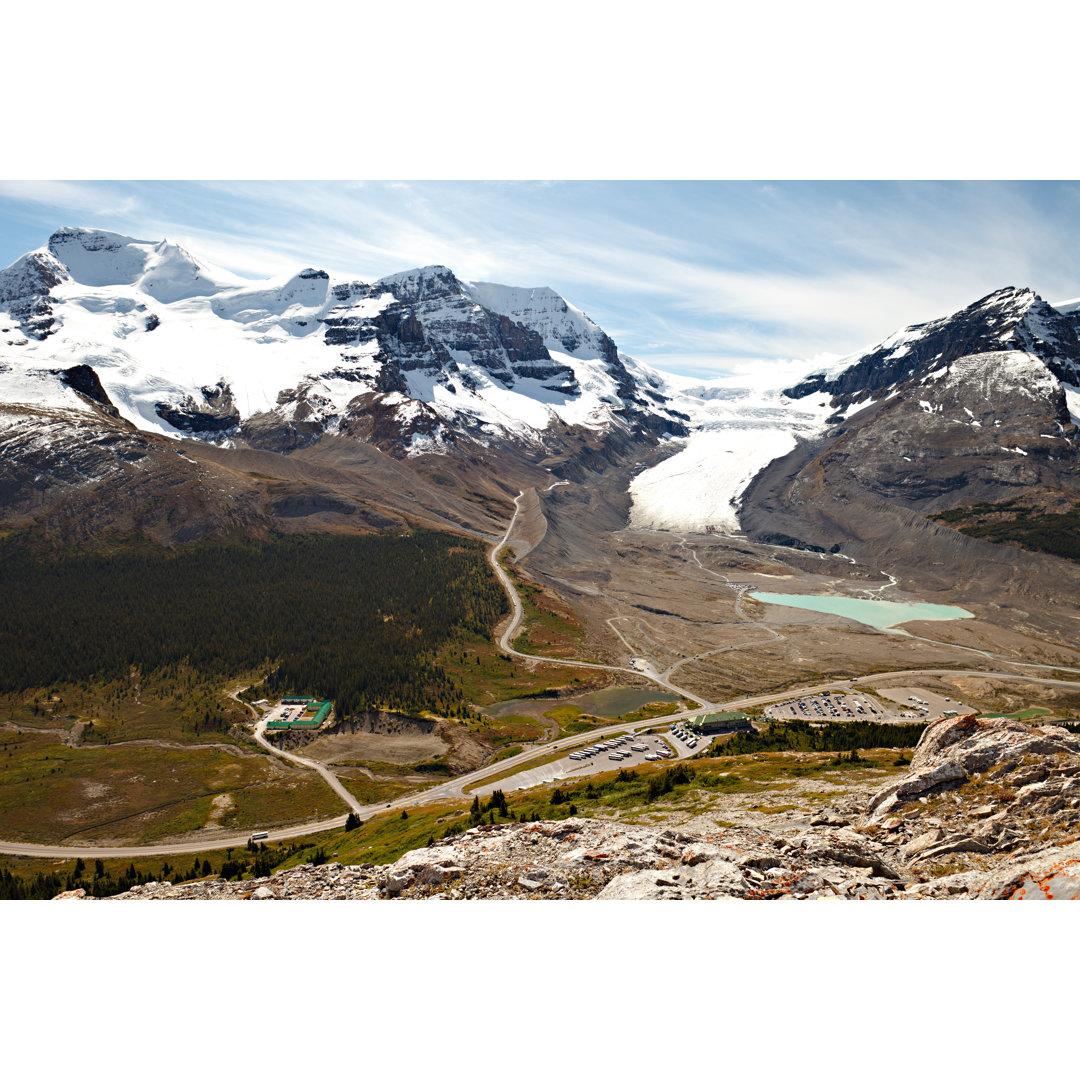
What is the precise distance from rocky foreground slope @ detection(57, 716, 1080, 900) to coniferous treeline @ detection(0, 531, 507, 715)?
65973mm

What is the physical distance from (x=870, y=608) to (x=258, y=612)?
426ft

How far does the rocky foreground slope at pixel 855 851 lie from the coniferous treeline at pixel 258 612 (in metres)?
66.0

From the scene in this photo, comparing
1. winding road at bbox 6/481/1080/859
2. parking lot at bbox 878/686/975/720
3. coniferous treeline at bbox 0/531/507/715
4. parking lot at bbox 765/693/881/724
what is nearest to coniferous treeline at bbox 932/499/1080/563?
winding road at bbox 6/481/1080/859

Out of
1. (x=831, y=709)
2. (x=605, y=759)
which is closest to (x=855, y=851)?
(x=605, y=759)

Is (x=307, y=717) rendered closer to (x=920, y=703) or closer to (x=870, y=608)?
(x=920, y=703)

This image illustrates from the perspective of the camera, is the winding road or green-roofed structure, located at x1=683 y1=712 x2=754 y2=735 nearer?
the winding road

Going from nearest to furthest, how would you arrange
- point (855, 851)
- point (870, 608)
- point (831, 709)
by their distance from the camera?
1. point (855, 851)
2. point (831, 709)
3. point (870, 608)

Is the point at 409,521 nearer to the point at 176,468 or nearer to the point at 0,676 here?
the point at 176,468

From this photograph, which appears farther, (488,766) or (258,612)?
(258,612)

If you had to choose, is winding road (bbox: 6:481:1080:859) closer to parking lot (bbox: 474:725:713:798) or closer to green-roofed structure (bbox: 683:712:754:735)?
parking lot (bbox: 474:725:713:798)

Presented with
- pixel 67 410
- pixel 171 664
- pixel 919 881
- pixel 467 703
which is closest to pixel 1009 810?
pixel 919 881

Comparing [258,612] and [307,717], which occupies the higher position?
[258,612]

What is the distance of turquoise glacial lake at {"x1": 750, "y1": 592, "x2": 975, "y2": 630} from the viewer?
13612cm

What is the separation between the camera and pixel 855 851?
20.2 m
